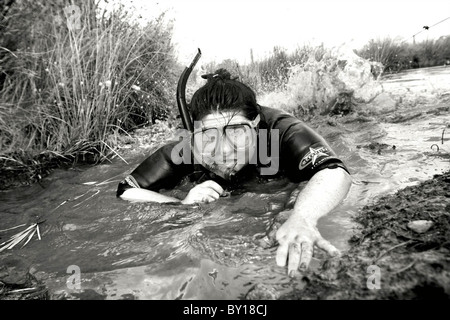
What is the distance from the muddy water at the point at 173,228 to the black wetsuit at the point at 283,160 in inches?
6.9

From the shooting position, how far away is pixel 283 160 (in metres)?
2.64

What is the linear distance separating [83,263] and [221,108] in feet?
4.70

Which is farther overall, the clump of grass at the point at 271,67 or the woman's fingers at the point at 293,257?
the clump of grass at the point at 271,67

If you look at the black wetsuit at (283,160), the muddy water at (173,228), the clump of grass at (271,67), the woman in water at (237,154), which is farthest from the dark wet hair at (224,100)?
the clump of grass at (271,67)

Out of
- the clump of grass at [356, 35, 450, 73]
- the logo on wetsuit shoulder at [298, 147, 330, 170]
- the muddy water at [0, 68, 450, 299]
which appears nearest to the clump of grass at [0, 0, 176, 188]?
the muddy water at [0, 68, 450, 299]

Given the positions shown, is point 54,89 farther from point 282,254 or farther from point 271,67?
point 271,67

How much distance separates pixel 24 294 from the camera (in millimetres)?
1475

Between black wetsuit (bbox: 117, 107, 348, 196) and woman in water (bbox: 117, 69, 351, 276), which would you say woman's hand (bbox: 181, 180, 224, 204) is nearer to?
woman in water (bbox: 117, 69, 351, 276)

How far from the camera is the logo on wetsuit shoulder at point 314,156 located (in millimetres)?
2236

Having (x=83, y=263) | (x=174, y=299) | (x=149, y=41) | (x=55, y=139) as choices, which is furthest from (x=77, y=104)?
(x=174, y=299)

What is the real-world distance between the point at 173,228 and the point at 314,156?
3.57ft

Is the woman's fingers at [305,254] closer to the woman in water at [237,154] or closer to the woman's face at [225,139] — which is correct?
the woman in water at [237,154]

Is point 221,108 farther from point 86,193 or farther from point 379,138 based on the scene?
point 379,138

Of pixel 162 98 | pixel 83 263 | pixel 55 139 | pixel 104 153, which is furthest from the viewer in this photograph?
pixel 162 98
